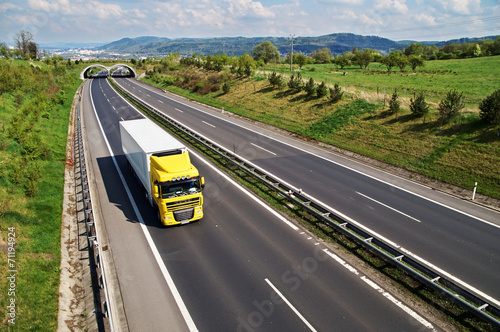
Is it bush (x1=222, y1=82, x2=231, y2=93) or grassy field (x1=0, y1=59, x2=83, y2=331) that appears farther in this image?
bush (x1=222, y1=82, x2=231, y2=93)

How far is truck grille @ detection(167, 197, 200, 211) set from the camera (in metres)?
13.9

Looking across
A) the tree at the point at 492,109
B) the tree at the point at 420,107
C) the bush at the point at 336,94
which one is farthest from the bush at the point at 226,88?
the tree at the point at 492,109

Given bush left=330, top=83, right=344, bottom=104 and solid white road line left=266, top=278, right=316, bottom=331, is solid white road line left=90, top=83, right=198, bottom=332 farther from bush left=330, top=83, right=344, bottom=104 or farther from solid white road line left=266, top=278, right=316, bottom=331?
bush left=330, top=83, right=344, bottom=104

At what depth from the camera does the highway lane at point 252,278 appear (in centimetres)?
935

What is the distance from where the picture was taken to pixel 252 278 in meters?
11.1

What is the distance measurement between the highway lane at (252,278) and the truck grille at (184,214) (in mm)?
635

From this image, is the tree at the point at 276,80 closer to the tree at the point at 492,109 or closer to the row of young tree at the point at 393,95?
the row of young tree at the point at 393,95

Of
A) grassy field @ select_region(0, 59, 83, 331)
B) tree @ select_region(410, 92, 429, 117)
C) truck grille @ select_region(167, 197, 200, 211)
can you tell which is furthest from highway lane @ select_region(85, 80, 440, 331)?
tree @ select_region(410, 92, 429, 117)

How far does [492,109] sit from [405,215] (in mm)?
15319

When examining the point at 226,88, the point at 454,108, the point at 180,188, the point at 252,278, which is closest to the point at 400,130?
the point at 454,108

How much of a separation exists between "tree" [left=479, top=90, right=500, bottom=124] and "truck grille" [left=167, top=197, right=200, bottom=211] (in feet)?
82.2

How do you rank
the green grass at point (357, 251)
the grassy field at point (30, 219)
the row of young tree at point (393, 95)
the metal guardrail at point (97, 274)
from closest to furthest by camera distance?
the metal guardrail at point (97, 274) < the green grass at point (357, 251) < the grassy field at point (30, 219) < the row of young tree at point (393, 95)

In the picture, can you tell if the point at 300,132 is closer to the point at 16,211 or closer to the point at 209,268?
the point at 209,268

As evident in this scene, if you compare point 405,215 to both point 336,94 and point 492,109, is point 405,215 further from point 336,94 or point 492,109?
point 336,94
